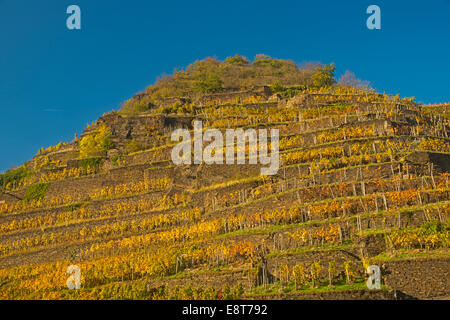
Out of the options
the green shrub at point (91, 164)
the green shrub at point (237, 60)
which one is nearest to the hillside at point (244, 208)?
the green shrub at point (91, 164)

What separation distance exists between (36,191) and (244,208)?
51.8 ft

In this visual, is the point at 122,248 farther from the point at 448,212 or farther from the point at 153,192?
the point at 448,212

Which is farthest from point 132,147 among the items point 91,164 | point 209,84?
point 209,84

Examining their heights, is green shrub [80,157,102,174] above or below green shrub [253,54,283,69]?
below

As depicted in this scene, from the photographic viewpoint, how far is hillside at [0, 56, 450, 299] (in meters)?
17.8

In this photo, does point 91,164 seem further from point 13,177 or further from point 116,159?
point 13,177

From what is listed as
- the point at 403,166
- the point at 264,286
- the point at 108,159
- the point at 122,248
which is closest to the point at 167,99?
the point at 108,159

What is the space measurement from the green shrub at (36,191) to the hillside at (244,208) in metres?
0.09

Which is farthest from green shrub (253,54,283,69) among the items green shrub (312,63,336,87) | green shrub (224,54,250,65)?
green shrub (312,63,336,87)

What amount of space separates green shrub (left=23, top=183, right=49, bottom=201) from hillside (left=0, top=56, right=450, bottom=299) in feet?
0.30

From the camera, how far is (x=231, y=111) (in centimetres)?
3700

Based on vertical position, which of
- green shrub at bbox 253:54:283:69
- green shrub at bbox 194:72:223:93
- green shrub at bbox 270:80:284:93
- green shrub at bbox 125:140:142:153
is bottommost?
green shrub at bbox 125:140:142:153

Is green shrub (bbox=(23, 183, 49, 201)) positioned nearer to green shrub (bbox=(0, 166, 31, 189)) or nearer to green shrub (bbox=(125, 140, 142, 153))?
green shrub (bbox=(0, 166, 31, 189))
